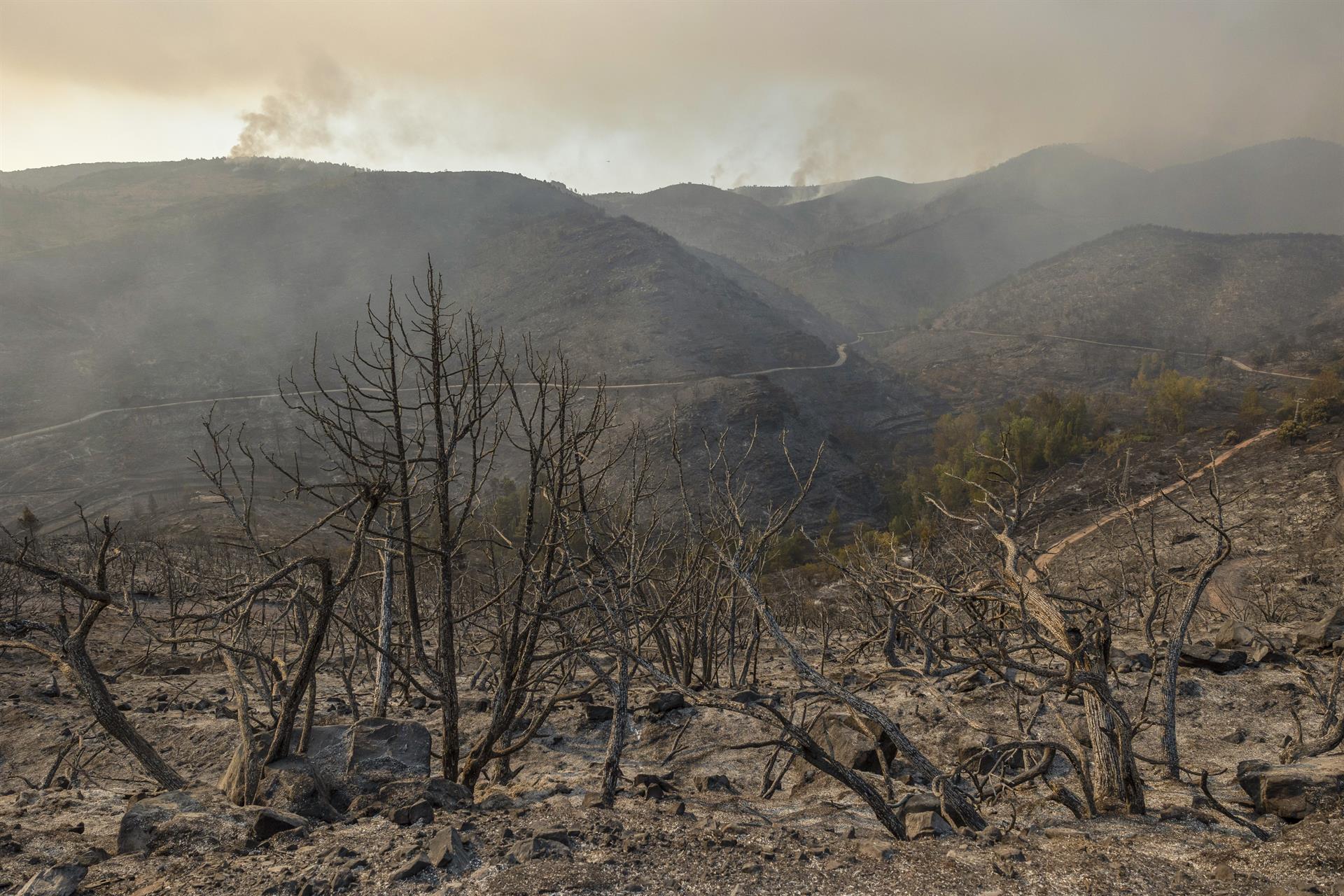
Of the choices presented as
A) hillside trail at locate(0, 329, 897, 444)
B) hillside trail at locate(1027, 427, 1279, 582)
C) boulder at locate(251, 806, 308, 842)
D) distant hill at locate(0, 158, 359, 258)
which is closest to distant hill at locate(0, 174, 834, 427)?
hillside trail at locate(0, 329, 897, 444)

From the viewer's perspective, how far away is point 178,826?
4.18m

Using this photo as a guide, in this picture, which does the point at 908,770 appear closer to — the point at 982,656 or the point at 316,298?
the point at 982,656

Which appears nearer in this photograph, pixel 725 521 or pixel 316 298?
pixel 725 521

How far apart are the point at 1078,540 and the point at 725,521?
2034 cm

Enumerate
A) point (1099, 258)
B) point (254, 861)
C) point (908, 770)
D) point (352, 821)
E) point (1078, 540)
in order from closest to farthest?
point (254, 861) < point (352, 821) < point (908, 770) < point (1078, 540) < point (1099, 258)

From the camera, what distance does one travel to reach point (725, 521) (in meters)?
11.2

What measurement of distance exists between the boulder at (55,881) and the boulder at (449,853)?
1684 mm

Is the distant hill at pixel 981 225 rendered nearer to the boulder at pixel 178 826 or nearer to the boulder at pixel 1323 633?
the boulder at pixel 1323 633

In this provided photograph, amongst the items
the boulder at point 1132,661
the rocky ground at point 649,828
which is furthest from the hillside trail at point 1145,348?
the rocky ground at point 649,828

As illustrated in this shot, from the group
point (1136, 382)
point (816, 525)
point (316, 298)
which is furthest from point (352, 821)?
point (316, 298)

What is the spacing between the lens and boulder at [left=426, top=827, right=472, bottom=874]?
3.81 metres

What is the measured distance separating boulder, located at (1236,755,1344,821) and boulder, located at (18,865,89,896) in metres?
6.49

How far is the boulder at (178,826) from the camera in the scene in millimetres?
4066

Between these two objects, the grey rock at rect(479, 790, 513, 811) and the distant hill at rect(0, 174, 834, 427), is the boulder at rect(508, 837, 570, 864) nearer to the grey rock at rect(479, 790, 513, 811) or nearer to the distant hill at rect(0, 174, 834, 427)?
the grey rock at rect(479, 790, 513, 811)
